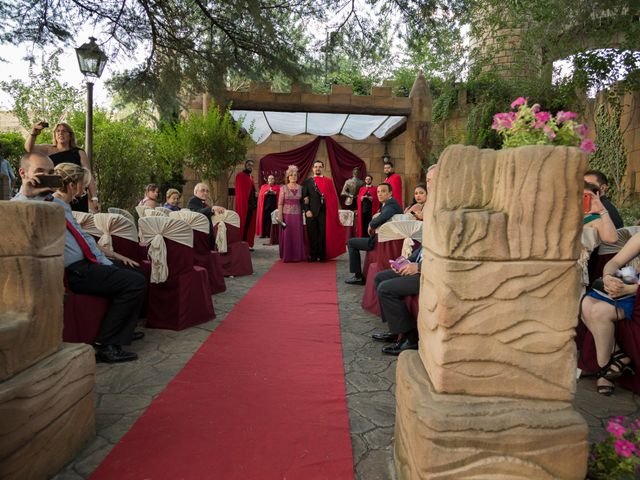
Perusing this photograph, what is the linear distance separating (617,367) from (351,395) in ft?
5.37

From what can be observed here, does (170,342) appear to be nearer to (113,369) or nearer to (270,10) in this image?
(113,369)

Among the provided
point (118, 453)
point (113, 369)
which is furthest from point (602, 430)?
point (113, 369)

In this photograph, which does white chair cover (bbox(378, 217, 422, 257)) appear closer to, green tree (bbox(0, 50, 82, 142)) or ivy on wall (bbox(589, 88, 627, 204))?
ivy on wall (bbox(589, 88, 627, 204))

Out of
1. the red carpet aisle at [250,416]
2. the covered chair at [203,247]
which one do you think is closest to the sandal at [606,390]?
the red carpet aisle at [250,416]

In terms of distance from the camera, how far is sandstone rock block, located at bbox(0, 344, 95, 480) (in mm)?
1673

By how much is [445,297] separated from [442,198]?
360mm

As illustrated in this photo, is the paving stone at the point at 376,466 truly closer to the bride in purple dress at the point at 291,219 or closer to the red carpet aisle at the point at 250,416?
the red carpet aisle at the point at 250,416

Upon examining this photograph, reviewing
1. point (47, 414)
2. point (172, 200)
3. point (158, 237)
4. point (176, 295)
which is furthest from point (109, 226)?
point (47, 414)

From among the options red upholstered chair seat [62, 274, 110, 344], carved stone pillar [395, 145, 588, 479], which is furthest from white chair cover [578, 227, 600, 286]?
red upholstered chair seat [62, 274, 110, 344]

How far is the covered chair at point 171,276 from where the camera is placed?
378cm

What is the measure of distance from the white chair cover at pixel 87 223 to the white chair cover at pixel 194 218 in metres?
0.88

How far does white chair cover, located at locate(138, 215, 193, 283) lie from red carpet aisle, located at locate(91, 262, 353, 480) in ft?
2.27

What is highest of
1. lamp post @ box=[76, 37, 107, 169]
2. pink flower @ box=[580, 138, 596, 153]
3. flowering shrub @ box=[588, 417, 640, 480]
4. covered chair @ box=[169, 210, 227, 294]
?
lamp post @ box=[76, 37, 107, 169]

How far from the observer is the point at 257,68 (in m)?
5.08
